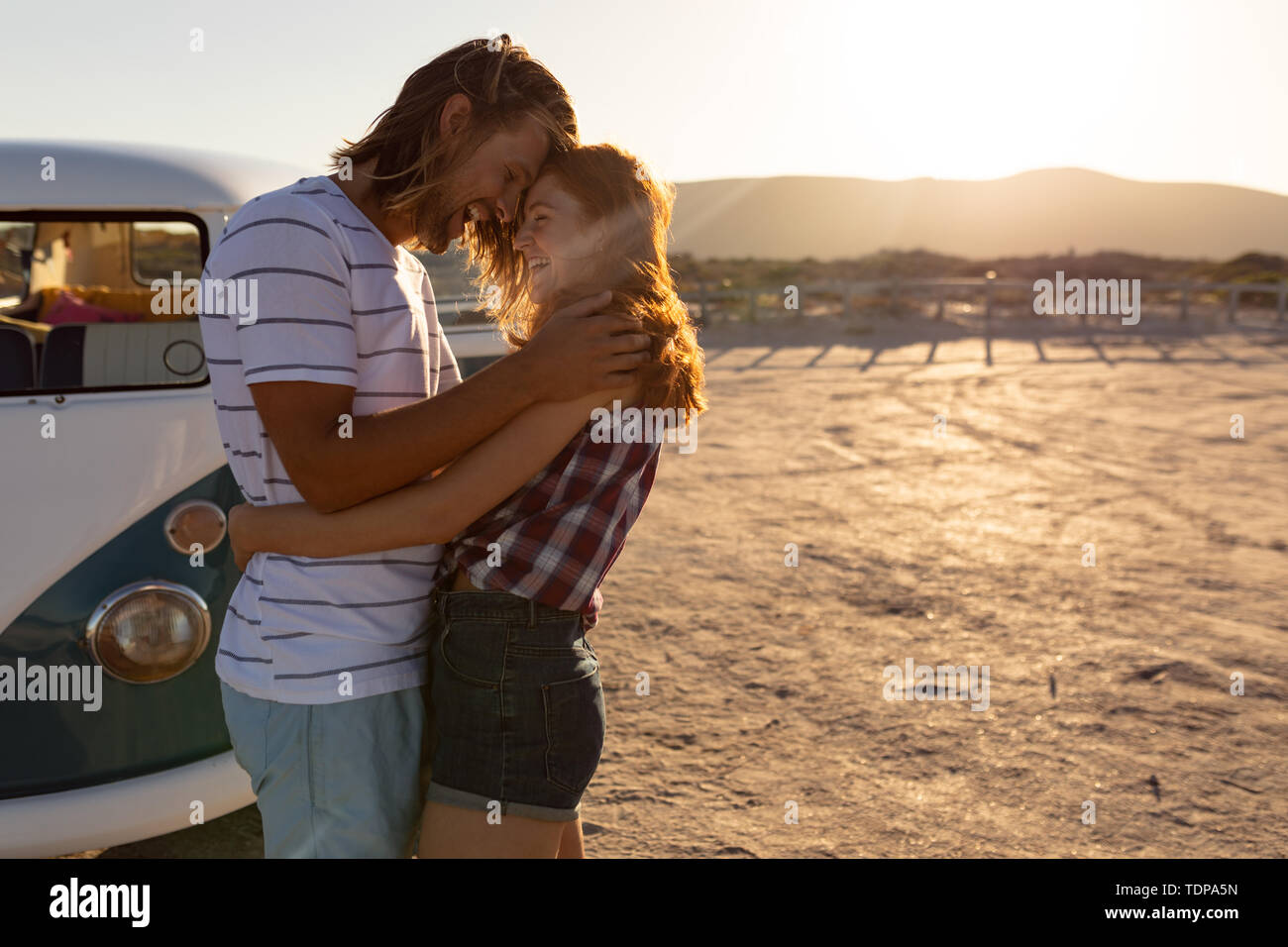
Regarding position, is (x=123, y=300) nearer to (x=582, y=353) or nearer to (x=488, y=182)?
(x=488, y=182)

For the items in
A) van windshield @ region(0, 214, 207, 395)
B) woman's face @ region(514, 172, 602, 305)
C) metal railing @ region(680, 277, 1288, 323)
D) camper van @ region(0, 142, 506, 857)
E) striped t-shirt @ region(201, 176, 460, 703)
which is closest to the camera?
striped t-shirt @ region(201, 176, 460, 703)

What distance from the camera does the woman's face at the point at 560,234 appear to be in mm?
1830

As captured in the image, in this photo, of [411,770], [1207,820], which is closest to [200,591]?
[411,770]

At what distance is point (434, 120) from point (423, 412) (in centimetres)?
49

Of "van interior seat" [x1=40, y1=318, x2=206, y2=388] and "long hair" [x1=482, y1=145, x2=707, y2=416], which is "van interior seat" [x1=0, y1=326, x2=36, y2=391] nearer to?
"van interior seat" [x1=40, y1=318, x2=206, y2=388]

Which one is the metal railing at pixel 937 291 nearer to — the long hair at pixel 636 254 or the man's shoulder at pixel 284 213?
the long hair at pixel 636 254

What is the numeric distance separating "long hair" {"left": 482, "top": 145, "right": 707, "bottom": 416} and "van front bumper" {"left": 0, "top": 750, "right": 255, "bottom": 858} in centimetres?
163

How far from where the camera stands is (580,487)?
1704mm

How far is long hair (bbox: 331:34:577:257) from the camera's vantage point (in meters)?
1.69

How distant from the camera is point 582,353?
63.7 inches

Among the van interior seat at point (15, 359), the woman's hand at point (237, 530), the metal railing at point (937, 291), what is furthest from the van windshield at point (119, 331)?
the metal railing at point (937, 291)

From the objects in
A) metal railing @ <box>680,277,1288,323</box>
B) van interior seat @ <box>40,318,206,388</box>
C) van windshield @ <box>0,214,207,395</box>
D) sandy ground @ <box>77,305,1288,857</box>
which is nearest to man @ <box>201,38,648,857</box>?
van windshield @ <box>0,214,207,395</box>

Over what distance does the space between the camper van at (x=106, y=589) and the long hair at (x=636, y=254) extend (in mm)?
1307
